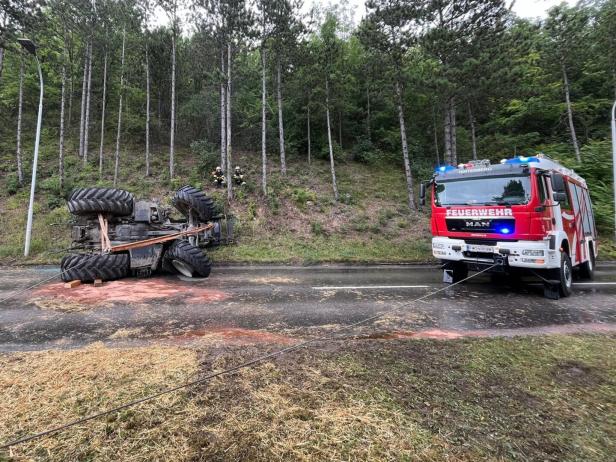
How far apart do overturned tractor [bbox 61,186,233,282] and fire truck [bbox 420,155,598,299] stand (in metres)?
5.83

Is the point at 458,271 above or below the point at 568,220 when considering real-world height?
below

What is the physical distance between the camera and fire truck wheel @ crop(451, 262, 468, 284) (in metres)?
7.34

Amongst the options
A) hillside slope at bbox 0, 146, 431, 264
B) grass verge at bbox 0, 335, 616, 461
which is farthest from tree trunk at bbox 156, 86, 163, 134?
grass verge at bbox 0, 335, 616, 461

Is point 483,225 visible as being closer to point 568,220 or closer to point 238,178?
point 568,220

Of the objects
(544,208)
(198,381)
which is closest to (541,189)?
(544,208)

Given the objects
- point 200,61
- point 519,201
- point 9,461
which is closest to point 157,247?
point 9,461

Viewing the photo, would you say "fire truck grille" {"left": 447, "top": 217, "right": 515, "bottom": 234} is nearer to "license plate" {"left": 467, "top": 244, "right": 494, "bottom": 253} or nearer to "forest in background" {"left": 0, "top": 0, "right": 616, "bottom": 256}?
"license plate" {"left": 467, "top": 244, "right": 494, "bottom": 253}

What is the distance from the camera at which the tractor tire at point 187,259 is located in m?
7.55

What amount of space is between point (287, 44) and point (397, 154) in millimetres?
11321

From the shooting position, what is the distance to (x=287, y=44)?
622 inches

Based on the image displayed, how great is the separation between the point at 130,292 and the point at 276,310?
3.11 meters

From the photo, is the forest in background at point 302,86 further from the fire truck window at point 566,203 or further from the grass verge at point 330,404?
the grass verge at point 330,404

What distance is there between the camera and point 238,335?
13.5 ft

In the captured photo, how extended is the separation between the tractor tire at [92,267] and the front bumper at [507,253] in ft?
24.0
